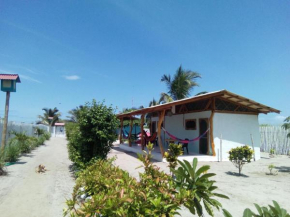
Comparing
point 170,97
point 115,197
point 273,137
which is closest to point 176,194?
point 115,197

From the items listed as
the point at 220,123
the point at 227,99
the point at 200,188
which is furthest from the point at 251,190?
the point at 227,99

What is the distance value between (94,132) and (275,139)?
12.8 m

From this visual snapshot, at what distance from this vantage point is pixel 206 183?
1876 mm

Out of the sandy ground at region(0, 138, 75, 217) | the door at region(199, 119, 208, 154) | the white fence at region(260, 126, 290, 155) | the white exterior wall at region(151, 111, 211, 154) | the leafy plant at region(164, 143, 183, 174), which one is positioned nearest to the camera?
the leafy plant at region(164, 143, 183, 174)

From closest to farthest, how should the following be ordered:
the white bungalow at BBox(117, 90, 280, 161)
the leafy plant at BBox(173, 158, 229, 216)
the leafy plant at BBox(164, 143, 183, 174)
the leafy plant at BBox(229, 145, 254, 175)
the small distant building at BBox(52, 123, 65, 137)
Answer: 1. the leafy plant at BBox(173, 158, 229, 216)
2. the leafy plant at BBox(164, 143, 183, 174)
3. the leafy plant at BBox(229, 145, 254, 175)
4. the white bungalow at BBox(117, 90, 280, 161)
5. the small distant building at BBox(52, 123, 65, 137)

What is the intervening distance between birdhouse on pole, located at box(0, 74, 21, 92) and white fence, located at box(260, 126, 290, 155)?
49.2 ft

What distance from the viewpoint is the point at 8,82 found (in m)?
8.19

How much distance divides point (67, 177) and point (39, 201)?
7.06ft

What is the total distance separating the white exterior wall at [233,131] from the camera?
1006cm

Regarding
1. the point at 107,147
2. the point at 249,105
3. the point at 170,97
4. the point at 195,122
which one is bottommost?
the point at 107,147

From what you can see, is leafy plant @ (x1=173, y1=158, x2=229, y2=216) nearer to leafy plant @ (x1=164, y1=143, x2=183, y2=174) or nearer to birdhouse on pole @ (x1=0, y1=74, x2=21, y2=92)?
leafy plant @ (x1=164, y1=143, x2=183, y2=174)

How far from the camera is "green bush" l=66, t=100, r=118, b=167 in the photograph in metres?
5.79

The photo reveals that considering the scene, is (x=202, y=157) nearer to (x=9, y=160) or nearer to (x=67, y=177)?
(x=67, y=177)

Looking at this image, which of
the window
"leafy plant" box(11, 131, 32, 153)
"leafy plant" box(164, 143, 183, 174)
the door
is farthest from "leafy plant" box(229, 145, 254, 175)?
"leafy plant" box(11, 131, 32, 153)
